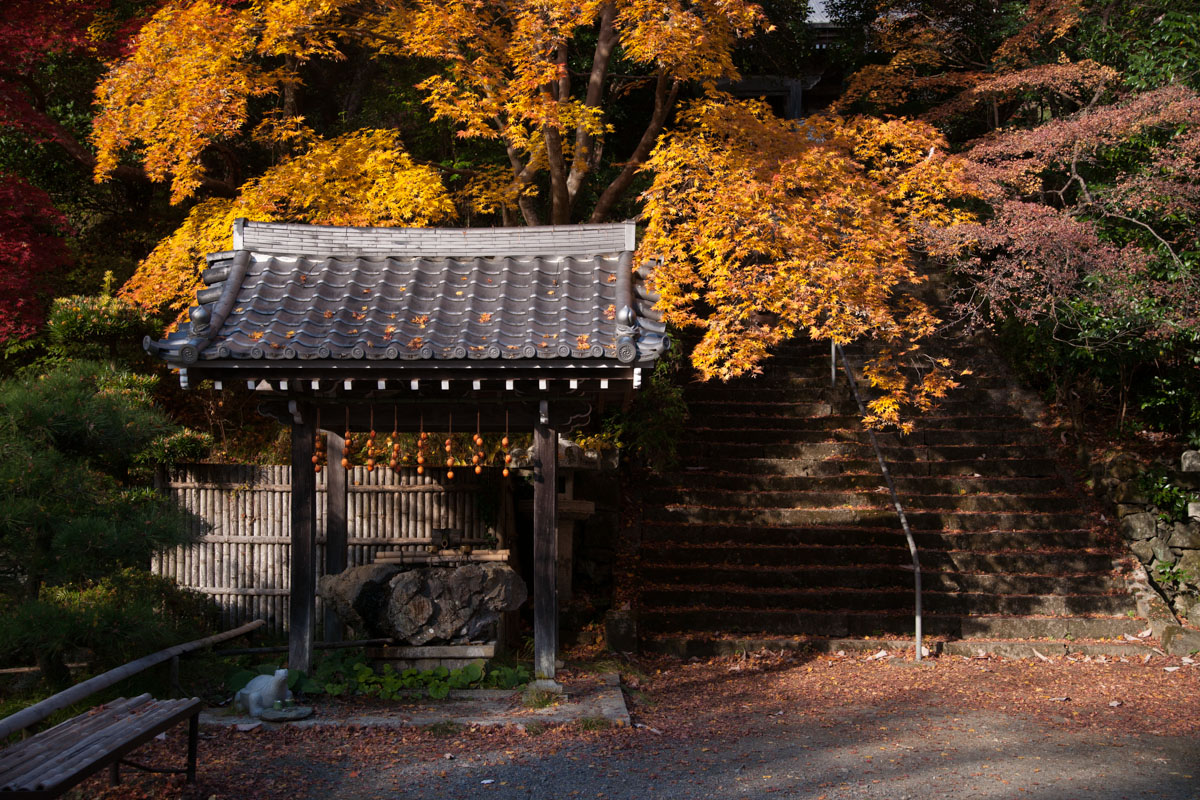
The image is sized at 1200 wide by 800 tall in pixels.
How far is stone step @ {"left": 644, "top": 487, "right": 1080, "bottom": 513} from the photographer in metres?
11.6

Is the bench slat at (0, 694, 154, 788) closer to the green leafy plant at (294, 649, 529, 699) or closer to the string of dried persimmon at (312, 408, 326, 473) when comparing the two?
the green leafy plant at (294, 649, 529, 699)

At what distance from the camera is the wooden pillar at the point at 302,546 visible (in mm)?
7223

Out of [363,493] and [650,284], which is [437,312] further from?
[363,493]

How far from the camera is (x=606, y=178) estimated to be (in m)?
16.2

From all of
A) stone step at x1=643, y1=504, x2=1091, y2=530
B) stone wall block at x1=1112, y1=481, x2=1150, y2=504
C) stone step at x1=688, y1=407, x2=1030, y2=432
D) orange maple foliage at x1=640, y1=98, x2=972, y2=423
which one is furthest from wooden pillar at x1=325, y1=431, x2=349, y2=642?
stone wall block at x1=1112, y1=481, x2=1150, y2=504

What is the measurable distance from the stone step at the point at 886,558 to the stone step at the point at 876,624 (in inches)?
34.6

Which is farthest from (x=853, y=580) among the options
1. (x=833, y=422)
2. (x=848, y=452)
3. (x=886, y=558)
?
(x=833, y=422)

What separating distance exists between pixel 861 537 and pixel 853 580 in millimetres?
805

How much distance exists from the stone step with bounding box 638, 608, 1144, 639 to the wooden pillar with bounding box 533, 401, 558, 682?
2.58 m

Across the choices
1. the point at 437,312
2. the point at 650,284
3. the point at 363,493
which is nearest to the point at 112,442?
the point at 437,312

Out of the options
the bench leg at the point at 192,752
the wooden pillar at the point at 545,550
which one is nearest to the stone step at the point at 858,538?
the wooden pillar at the point at 545,550

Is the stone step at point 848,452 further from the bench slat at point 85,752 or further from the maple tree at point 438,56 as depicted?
the bench slat at point 85,752

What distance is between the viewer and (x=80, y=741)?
172 inches

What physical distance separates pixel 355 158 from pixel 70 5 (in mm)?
4769
